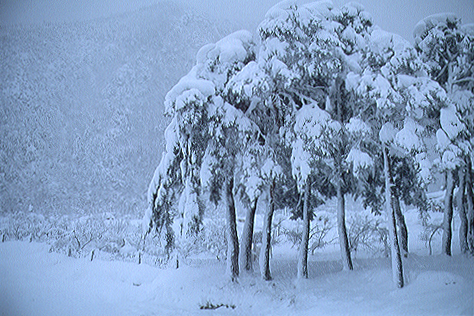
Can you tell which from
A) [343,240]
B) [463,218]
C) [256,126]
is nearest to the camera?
[256,126]

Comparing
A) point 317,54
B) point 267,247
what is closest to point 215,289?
point 267,247

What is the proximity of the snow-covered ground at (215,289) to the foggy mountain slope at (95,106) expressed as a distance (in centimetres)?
441

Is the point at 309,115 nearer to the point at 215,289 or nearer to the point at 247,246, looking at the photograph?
the point at 247,246

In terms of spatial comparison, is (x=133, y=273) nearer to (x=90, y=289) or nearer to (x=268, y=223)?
(x=90, y=289)

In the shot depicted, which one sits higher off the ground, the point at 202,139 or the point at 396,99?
the point at 396,99

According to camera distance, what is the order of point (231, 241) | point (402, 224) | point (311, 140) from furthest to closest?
point (402, 224)
point (231, 241)
point (311, 140)

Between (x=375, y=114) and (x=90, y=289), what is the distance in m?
10.7

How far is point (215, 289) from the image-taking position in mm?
10406

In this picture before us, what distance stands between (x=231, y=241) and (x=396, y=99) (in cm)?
713

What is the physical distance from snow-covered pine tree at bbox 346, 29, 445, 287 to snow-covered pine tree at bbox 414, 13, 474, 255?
1.15 m

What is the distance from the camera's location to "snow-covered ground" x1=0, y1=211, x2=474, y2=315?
26.8ft

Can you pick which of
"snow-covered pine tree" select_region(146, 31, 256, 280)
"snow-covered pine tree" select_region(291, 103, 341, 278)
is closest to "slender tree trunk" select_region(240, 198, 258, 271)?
"snow-covered pine tree" select_region(146, 31, 256, 280)

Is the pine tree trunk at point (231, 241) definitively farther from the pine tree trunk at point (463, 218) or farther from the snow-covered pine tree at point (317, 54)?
the pine tree trunk at point (463, 218)

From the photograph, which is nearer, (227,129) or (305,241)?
(227,129)
